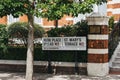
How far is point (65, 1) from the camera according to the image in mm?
13789

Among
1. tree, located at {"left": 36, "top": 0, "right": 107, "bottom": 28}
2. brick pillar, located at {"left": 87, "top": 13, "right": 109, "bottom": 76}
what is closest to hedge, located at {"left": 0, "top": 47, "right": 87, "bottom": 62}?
brick pillar, located at {"left": 87, "top": 13, "right": 109, "bottom": 76}

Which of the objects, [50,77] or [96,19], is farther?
[96,19]

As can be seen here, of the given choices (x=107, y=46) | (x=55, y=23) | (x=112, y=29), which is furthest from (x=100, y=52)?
(x=55, y=23)

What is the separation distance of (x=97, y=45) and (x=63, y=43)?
144cm

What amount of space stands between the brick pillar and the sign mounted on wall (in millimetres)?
391

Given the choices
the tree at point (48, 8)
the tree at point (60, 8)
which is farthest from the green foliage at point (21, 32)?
the tree at point (60, 8)

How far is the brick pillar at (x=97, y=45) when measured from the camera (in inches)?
680

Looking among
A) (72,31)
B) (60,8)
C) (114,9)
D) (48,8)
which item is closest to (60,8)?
(60,8)

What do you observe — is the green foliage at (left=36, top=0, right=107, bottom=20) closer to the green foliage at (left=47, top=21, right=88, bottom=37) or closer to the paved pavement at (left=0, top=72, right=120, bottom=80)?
the paved pavement at (left=0, top=72, right=120, bottom=80)

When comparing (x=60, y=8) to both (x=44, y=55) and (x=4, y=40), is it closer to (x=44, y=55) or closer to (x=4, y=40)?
(x=44, y=55)

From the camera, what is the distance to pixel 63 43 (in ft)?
57.7

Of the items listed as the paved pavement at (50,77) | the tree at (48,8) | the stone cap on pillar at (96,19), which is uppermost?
the tree at (48,8)

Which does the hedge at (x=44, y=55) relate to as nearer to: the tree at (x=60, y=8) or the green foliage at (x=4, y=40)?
the green foliage at (x=4, y=40)

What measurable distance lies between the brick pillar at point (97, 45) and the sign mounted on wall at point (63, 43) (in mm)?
391
